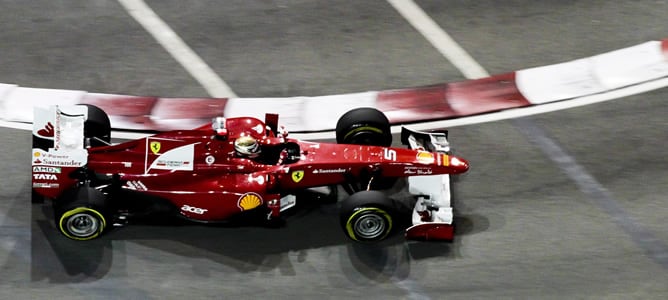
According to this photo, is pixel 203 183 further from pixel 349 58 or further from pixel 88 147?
pixel 349 58

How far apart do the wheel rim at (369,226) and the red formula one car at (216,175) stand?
0.01 meters

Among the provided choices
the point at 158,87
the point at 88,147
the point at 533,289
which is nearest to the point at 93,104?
the point at 158,87

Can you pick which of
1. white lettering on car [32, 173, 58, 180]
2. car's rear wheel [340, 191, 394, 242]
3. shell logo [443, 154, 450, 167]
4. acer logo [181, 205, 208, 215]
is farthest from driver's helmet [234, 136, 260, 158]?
shell logo [443, 154, 450, 167]

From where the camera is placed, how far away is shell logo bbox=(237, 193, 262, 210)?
12.9 metres

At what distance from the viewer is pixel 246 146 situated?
42.8 ft

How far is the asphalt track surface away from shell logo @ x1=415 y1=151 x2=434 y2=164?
73cm

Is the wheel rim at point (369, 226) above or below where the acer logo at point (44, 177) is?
below

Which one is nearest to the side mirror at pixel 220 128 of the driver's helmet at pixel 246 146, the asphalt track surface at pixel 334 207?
the driver's helmet at pixel 246 146

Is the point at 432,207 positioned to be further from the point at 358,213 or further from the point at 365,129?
the point at 365,129

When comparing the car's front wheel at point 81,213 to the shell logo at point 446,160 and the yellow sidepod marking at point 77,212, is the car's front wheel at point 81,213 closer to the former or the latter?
the yellow sidepod marking at point 77,212

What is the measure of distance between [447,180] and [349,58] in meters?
3.36

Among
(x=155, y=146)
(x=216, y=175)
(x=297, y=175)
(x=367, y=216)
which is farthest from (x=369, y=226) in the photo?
(x=155, y=146)

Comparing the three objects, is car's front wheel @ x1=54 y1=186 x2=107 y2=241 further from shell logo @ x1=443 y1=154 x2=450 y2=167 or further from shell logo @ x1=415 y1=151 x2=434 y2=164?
shell logo @ x1=443 y1=154 x2=450 y2=167

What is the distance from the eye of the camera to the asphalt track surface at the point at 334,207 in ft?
41.6
